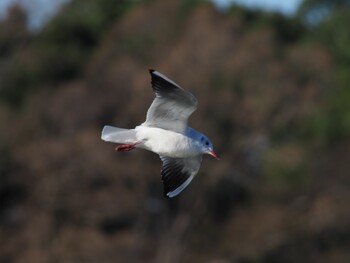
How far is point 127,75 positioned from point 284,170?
3.32 meters

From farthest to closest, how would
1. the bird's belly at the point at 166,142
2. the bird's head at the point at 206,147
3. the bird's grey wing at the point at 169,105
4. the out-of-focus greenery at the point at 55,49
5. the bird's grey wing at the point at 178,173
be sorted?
1. the out-of-focus greenery at the point at 55,49
2. the bird's grey wing at the point at 178,173
3. the bird's head at the point at 206,147
4. the bird's belly at the point at 166,142
5. the bird's grey wing at the point at 169,105

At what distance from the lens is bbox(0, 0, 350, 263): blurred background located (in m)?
20.8

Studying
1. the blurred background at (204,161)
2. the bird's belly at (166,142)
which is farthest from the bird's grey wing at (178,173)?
the blurred background at (204,161)

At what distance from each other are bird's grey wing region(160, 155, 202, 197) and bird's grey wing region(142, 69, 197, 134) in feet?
1.64

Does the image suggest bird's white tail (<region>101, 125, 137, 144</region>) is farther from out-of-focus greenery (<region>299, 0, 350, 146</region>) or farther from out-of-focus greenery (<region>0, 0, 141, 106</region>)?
out-of-focus greenery (<region>0, 0, 141, 106</region>)

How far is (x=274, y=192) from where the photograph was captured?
22188 mm

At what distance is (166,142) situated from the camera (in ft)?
26.4

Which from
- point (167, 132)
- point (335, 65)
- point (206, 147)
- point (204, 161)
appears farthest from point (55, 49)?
point (167, 132)

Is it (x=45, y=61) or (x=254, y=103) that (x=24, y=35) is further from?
(x=254, y=103)

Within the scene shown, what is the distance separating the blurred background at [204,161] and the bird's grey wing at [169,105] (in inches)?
458

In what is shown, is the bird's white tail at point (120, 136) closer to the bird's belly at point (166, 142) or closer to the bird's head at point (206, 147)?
the bird's belly at point (166, 142)

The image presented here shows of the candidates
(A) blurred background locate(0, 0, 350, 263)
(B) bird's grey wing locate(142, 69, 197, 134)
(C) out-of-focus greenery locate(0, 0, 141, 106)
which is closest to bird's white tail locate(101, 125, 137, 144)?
(B) bird's grey wing locate(142, 69, 197, 134)

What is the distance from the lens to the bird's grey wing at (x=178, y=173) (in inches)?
336

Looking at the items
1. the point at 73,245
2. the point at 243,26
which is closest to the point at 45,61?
the point at 243,26
